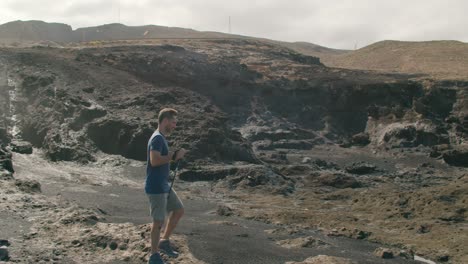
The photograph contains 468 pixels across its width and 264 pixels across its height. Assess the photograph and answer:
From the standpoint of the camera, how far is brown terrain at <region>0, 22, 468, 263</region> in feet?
33.3

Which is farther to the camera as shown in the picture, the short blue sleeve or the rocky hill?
the rocky hill

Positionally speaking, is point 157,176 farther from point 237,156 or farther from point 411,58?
point 411,58

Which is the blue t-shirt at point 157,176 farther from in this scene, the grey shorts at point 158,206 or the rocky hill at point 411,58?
the rocky hill at point 411,58

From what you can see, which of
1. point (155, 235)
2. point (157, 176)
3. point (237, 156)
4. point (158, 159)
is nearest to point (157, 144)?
point (158, 159)

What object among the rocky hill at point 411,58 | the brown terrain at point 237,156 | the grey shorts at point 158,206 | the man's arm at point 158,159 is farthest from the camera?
the rocky hill at point 411,58

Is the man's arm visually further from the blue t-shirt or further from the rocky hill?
the rocky hill

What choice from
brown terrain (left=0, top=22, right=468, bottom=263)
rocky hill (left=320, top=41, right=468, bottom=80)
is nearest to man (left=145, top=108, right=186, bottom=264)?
brown terrain (left=0, top=22, right=468, bottom=263)

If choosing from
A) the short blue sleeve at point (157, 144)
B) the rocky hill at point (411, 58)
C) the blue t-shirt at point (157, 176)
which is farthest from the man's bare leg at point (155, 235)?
the rocky hill at point (411, 58)

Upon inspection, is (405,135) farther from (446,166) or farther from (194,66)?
(194,66)

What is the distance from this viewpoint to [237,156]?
25.7m

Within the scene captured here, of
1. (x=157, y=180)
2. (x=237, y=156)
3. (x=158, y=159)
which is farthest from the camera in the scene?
(x=237, y=156)

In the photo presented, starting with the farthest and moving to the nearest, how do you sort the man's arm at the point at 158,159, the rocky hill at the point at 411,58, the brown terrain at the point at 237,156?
the rocky hill at the point at 411,58 → the brown terrain at the point at 237,156 → the man's arm at the point at 158,159

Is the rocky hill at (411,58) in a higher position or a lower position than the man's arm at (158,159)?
higher

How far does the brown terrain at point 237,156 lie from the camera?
10156 millimetres
